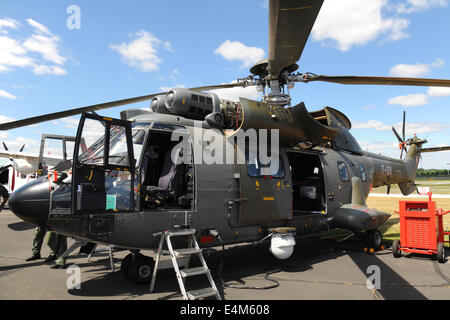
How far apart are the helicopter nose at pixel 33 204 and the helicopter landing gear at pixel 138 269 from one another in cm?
150

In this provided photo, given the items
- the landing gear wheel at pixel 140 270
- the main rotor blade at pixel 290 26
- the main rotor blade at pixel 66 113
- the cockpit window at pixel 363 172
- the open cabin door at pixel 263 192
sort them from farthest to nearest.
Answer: the cockpit window at pixel 363 172 → the open cabin door at pixel 263 192 → the main rotor blade at pixel 66 113 → the landing gear wheel at pixel 140 270 → the main rotor blade at pixel 290 26

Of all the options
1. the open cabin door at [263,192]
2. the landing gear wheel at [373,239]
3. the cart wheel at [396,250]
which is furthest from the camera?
the landing gear wheel at [373,239]

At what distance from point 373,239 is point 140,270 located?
603 cm

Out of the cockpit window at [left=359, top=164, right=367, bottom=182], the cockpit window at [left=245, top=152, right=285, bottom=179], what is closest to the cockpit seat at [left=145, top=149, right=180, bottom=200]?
the cockpit window at [left=245, top=152, right=285, bottom=179]

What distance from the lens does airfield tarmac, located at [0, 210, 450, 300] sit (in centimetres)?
495

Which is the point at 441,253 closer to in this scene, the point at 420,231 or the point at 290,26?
the point at 420,231

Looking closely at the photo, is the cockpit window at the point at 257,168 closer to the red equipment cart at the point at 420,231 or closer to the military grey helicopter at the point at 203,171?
the military grey helicopter at the point at 203,171

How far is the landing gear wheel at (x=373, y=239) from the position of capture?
8.23m

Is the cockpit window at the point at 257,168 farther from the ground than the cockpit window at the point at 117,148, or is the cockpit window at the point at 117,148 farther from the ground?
the cockpit window at the point at 117,148

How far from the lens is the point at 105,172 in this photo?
4727 millimetres

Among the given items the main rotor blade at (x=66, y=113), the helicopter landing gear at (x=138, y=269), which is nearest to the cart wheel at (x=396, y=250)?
the helicopter landing gear at (x=138, y=269)

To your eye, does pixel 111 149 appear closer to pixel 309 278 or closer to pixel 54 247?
pixel 54 247

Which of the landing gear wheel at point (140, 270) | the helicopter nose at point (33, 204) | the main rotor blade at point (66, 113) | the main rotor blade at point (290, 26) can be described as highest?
the main rotor blade at point (290, 26)
